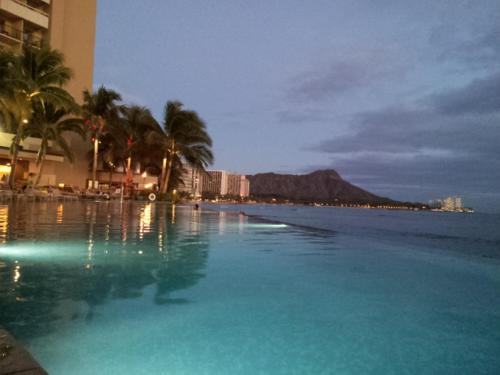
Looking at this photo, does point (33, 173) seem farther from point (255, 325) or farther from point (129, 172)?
point (255, 325)

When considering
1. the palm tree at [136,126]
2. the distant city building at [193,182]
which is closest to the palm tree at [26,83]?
the palm tree at [136,126]

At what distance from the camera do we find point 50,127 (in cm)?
2539

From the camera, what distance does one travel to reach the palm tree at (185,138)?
34250 mm

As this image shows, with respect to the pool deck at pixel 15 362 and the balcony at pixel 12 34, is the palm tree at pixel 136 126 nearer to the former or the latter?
the balcony at pixel 12 34

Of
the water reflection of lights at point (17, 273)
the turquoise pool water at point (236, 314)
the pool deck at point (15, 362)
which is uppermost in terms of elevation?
the pool deck at point (15, 362)

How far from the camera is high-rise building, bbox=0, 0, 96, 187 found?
27891 mm

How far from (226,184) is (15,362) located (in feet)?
584

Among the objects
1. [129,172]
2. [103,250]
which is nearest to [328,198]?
[129,172]

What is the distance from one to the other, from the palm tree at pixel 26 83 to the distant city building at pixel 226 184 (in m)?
146

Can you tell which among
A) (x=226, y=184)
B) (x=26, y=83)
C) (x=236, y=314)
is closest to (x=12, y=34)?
(x=26, y=83)

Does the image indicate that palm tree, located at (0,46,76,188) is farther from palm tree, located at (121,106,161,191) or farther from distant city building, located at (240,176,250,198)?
distant city building, located at (240,176,250,198)

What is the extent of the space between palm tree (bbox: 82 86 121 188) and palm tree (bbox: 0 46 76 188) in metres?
5.23

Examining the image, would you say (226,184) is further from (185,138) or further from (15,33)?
(15,33)

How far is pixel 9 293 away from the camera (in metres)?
4.08
